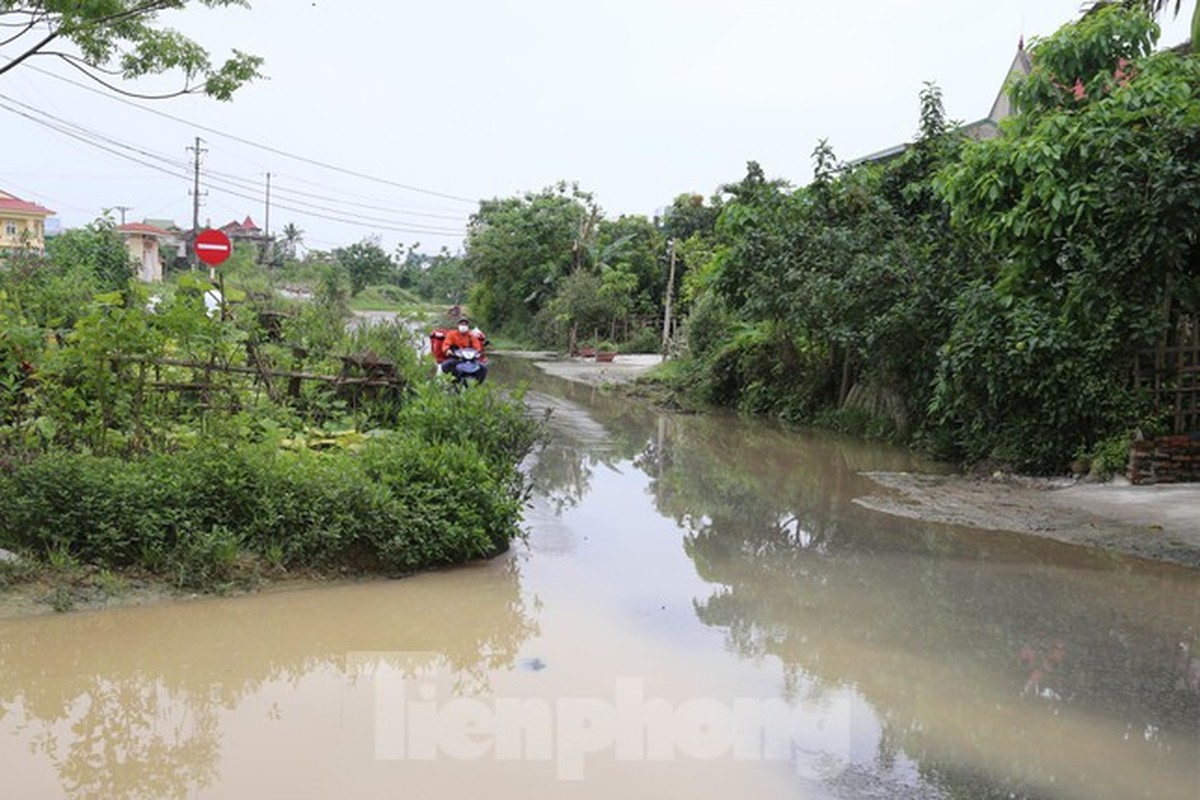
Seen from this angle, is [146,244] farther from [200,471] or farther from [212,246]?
[200,471]

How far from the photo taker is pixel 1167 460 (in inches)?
401

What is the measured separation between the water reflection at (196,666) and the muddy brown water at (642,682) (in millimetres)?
16

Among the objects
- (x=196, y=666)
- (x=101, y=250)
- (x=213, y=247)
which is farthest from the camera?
(x=101, y=250)

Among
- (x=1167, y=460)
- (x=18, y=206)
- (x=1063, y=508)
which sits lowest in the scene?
(x=1063, y=508)

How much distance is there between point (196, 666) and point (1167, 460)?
944 centimetres

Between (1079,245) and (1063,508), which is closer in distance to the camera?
(1063,508)

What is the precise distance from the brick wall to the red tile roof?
43749 millimetres

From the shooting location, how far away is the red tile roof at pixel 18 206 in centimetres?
4209

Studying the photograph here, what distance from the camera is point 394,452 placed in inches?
266

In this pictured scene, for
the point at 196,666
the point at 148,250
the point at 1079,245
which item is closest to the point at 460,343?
the point at 1079,245

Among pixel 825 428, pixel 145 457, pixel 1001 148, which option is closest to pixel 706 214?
pixel 825 428

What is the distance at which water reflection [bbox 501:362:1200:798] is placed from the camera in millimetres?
4129

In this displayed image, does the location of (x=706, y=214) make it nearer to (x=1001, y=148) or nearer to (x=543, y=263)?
(x=543, y=263)

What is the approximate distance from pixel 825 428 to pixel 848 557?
9376 millimetres
